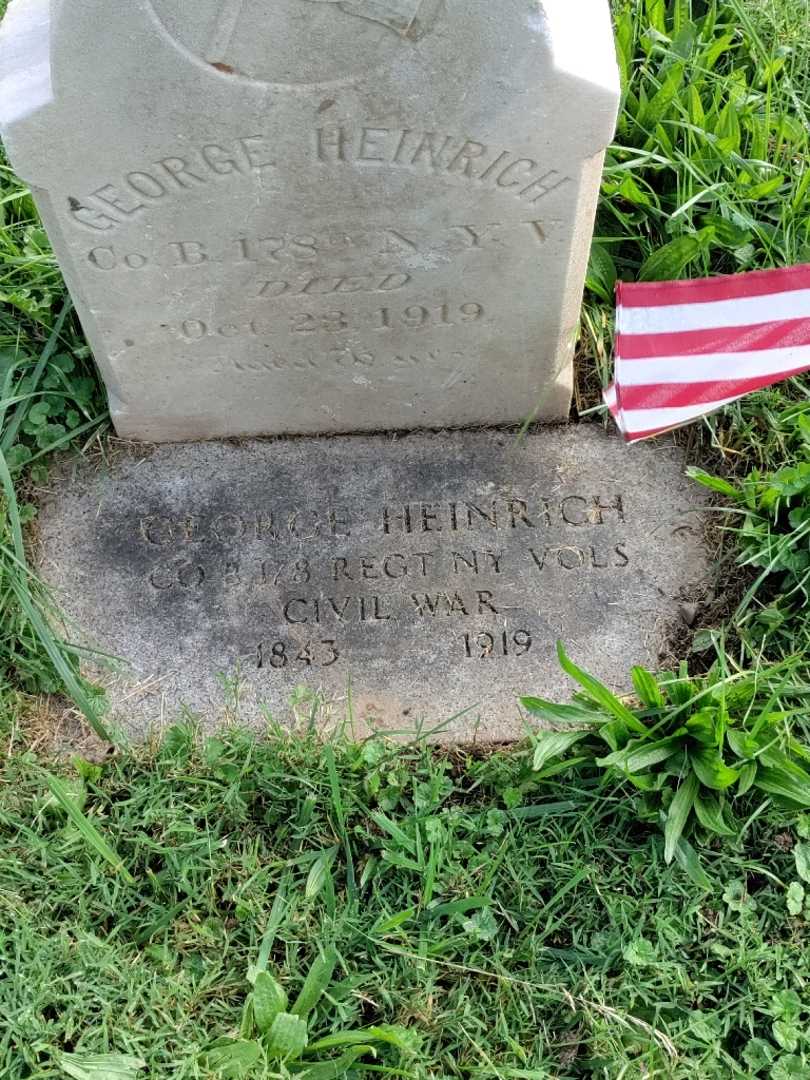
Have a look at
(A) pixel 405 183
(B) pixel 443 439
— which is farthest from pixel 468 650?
(A) pixel 405 183

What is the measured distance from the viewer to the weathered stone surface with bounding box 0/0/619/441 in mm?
1604

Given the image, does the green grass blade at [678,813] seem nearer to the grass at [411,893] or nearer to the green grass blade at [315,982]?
the grass at [411,893]

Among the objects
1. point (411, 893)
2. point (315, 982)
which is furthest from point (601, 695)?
point (315, 982)

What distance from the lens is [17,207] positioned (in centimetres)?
262

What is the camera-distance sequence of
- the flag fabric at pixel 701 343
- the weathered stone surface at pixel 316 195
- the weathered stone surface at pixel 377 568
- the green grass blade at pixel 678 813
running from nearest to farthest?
the weathered stone surface at pixel 316 195 → the green grass blade at pixel 678 813 → the weathered stone surface at pixel 377 568 → the flag fabric at pixel 701 343

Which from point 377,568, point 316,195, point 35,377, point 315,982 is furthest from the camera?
point 35,377

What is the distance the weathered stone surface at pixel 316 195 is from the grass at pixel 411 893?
0.44m

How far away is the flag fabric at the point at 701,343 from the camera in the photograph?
2.24 meters

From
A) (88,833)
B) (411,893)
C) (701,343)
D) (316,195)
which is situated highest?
(316,195)

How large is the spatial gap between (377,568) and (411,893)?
63cm

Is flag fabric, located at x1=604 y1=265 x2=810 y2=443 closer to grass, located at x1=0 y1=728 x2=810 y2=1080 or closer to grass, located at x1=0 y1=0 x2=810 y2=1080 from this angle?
grass, located at x1=0 y1=0 x2=810 y2=1080

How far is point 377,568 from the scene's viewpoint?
86.7 inches

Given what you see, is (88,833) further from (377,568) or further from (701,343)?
(701,343)

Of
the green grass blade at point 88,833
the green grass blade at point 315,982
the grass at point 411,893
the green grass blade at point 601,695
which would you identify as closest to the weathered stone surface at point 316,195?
the grass at point 411,893
